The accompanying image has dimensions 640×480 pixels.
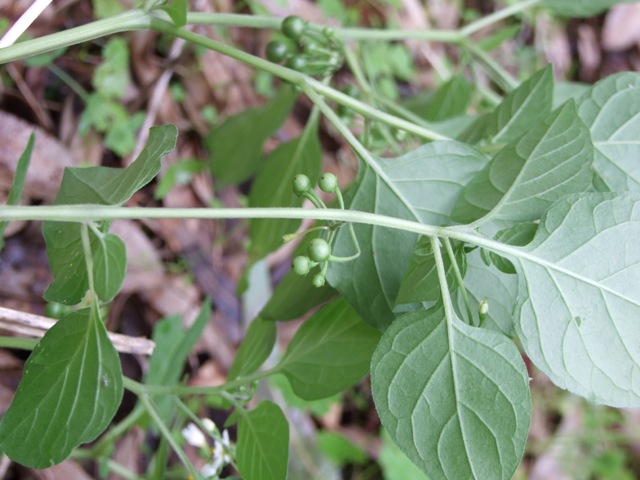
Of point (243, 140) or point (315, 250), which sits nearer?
point (315, 250)

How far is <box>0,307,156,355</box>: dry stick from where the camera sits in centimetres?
105

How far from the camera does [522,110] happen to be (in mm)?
1133

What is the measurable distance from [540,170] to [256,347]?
2.06ft

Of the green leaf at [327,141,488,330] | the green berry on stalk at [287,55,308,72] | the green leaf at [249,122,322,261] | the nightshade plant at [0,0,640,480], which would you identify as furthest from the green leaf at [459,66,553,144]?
the green leaf at [249,122,322,261]

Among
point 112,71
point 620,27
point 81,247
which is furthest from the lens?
point 620,27

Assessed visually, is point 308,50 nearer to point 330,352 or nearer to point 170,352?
point 330,352

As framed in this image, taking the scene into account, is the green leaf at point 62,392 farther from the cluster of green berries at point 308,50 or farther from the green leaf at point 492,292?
the cluster of green berries at point 308,50

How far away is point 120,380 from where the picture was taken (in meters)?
0.91

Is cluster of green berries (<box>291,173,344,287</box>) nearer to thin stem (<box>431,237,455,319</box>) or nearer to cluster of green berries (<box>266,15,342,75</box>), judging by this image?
thin stem (<box>431,237,455,319</box>)

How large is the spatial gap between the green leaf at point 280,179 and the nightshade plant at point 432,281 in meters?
0.37

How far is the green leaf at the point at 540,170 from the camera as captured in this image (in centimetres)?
92

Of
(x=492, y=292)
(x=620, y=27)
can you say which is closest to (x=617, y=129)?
(x=492, y=292)

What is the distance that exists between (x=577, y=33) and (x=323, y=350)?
3075 millimetres

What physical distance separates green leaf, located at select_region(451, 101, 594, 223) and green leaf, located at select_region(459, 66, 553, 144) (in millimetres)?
154
